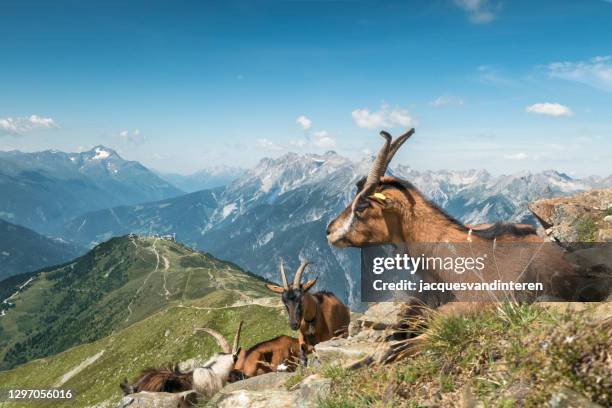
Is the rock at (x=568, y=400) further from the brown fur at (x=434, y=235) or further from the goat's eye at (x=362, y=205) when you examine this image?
the goat's eye at (x=362, y=205)

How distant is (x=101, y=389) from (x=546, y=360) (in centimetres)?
9059

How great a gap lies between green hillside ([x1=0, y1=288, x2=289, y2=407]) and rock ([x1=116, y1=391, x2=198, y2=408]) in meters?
47.8

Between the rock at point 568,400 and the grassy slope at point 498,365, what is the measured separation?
1.9 inches

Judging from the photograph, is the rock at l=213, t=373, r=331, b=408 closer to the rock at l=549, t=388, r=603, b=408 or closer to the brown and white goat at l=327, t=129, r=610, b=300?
the brown and white goat at l=327, t=129, r=610, b=300

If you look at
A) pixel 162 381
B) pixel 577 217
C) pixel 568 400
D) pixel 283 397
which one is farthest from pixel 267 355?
pixel 577 217

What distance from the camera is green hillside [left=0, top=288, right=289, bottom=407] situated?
6806cm

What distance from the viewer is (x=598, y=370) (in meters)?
3.52

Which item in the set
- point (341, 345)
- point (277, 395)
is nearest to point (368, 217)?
point (341, 345)

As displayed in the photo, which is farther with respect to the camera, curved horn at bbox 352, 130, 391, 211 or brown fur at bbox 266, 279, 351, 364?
brown fur at bbox 266, 279, 351, 364

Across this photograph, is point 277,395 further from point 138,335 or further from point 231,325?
point 138,335

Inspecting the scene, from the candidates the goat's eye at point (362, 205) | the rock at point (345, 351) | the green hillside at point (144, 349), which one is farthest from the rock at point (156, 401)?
the green hillside at point (144, 349)

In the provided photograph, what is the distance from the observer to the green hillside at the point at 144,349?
68.1m

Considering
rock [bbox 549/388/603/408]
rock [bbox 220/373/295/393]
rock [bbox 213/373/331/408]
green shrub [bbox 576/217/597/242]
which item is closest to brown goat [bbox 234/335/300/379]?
rock [bbox 220/373/295/393]

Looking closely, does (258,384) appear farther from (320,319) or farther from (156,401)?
(320,319)
